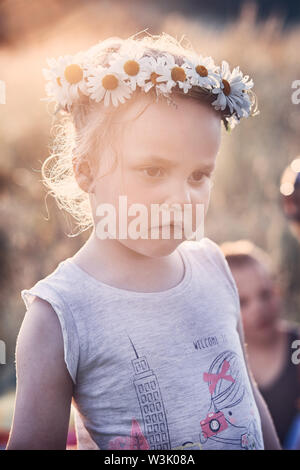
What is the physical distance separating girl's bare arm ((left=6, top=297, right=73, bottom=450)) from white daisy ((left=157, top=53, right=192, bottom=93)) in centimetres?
65

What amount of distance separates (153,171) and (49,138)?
16.2ft

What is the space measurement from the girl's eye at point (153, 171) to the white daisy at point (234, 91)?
0.83ft

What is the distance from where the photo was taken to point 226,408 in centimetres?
141

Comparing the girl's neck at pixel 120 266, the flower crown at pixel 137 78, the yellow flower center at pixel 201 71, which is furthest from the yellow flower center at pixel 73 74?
the girl's neck at pixel 120 266

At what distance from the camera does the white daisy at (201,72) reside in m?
1.35

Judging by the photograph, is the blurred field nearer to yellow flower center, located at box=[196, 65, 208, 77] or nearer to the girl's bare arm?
the girl's bare arm

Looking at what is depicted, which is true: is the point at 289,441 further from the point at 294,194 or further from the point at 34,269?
the point at 34,269

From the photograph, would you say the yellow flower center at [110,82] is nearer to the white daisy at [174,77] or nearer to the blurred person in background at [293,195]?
the white daisy at [174,77]

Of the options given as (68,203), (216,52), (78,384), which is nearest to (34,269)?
(68,203)

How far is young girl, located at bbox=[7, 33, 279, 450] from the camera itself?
129 centimetres

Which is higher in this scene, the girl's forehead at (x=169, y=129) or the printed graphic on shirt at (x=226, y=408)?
the girl's forehead at (x=169, y=129)

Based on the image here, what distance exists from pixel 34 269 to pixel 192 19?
6.75 metres

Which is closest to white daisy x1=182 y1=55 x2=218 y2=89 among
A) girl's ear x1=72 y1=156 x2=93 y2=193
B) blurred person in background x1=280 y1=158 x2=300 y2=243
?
girl's ear x1=72 y1=156 x2=93 y2=193

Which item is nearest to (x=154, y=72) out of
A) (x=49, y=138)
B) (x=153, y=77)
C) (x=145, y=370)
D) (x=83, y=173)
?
(x=153, y=77)
